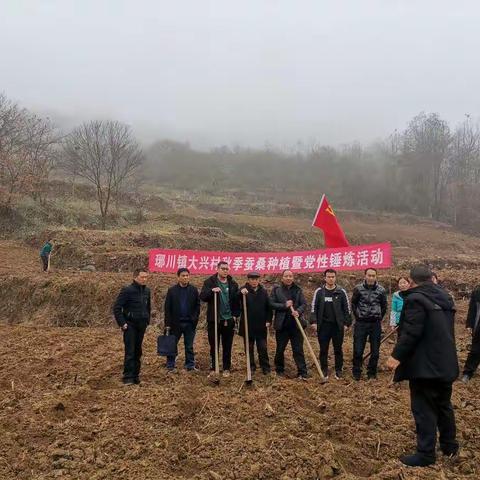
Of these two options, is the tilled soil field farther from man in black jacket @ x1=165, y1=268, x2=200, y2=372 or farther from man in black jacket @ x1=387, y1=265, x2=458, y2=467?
man in black jacket @ x1=165, y1=268, x2=200, y2=372

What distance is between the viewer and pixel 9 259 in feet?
51.4

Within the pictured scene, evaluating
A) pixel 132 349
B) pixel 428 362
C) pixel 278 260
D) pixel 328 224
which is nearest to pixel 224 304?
pixel 132 349

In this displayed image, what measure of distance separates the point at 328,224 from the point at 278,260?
1.39m

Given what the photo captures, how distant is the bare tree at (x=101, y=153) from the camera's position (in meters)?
24.6

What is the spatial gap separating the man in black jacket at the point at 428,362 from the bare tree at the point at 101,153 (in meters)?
21.6

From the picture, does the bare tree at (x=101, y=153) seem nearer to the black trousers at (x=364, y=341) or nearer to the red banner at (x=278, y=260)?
the red banner at (x=278, y=260)

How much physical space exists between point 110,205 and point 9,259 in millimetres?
12602

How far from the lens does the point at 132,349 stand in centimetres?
587

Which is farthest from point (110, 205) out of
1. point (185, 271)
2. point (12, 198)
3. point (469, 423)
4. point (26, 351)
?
point (469, 423)

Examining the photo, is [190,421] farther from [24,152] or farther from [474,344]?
[24,152]

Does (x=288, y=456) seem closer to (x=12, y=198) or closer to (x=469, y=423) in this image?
(x=469, y=423)

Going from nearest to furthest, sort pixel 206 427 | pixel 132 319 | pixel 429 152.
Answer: pixel 206 427, pixel 132 319, pixel 429 152

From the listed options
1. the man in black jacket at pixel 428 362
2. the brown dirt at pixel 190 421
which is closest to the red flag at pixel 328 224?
the brown dirt at pixel 190 421

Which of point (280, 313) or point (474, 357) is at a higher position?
point (280, 313)
